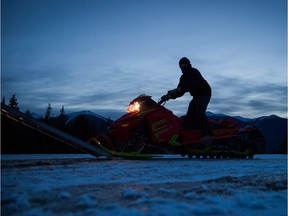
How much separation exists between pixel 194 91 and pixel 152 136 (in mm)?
1410

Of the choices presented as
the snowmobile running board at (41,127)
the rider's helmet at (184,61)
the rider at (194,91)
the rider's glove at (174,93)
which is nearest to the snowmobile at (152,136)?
the rider's glove at (174,93)

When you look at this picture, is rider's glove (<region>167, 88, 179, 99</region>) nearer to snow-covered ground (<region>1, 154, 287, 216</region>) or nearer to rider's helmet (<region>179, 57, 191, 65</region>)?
rider's helmet (<region>179, 57, 191, 65</region>)

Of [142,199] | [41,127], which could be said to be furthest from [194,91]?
[142,199]

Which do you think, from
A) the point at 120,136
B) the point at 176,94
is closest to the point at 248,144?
the point at 176,94

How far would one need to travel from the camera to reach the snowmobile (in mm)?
6211

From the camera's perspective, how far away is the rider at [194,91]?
21.2 feet

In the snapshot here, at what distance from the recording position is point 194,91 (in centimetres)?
653

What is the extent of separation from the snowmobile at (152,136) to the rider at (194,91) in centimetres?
28

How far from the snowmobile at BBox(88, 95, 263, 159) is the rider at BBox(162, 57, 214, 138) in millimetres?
281

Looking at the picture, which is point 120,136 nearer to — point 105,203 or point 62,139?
point 62,139

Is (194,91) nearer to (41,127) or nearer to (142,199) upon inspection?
(41,127)

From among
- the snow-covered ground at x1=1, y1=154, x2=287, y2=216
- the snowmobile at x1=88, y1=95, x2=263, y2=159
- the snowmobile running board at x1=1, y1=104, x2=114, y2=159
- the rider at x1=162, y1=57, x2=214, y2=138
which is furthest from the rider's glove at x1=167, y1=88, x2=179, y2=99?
the snow-covered ground at x1=1, y1=154, x2=287, y2=216

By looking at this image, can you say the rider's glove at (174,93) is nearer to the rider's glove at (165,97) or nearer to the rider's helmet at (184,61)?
the rider's glove at (165,97)

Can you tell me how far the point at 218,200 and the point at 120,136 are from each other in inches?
181
